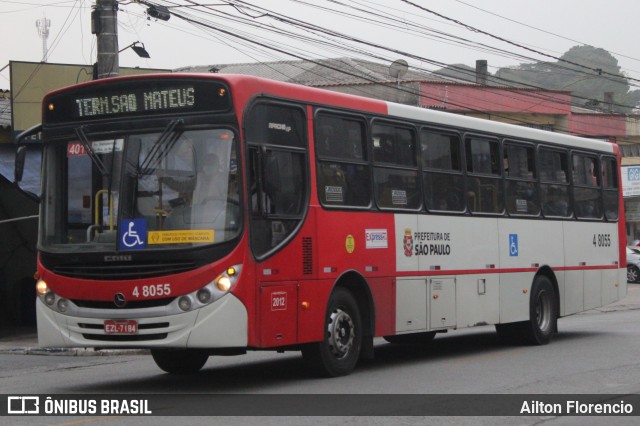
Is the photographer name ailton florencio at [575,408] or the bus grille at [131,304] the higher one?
the bus grille at [131,304]

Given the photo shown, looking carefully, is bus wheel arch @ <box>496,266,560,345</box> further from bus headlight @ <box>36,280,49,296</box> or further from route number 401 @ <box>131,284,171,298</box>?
bus headlight @ <box>36,280,49,296</box>

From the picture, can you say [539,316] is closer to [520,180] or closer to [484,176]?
[520,180]

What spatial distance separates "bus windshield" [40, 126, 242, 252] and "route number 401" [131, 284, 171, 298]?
39cm

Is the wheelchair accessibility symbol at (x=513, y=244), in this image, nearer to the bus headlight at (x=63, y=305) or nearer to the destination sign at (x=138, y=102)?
the destination sign at (x=138, y=102)

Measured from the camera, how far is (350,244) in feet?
42.7

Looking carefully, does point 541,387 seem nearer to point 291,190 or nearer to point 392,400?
point 392,400

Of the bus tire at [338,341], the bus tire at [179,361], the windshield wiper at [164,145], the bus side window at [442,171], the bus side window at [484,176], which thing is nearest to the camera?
the windshield wiper at [164,145]

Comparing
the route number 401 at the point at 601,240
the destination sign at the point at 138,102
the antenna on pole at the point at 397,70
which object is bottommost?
the route number 401 at the point at 601,240

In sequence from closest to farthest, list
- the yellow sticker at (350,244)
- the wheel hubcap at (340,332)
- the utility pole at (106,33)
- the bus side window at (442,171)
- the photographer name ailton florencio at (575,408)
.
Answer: the photographer name ailton florencio at (575,408)
the wheel hubcap at (340,332)
the yellow sticker at (350,244)
the bus side window at (442,171)
the utility pole at (106,33)

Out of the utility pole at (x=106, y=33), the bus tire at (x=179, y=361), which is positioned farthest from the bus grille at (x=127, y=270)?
the utility pole at (x=106, y=33)

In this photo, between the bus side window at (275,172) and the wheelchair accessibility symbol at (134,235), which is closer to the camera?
the wheelchair accessibility symbol at (134,235)

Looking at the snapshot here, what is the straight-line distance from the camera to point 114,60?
17.8 meters

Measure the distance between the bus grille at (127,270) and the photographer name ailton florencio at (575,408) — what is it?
11.6 feet

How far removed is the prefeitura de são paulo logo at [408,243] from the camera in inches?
557
